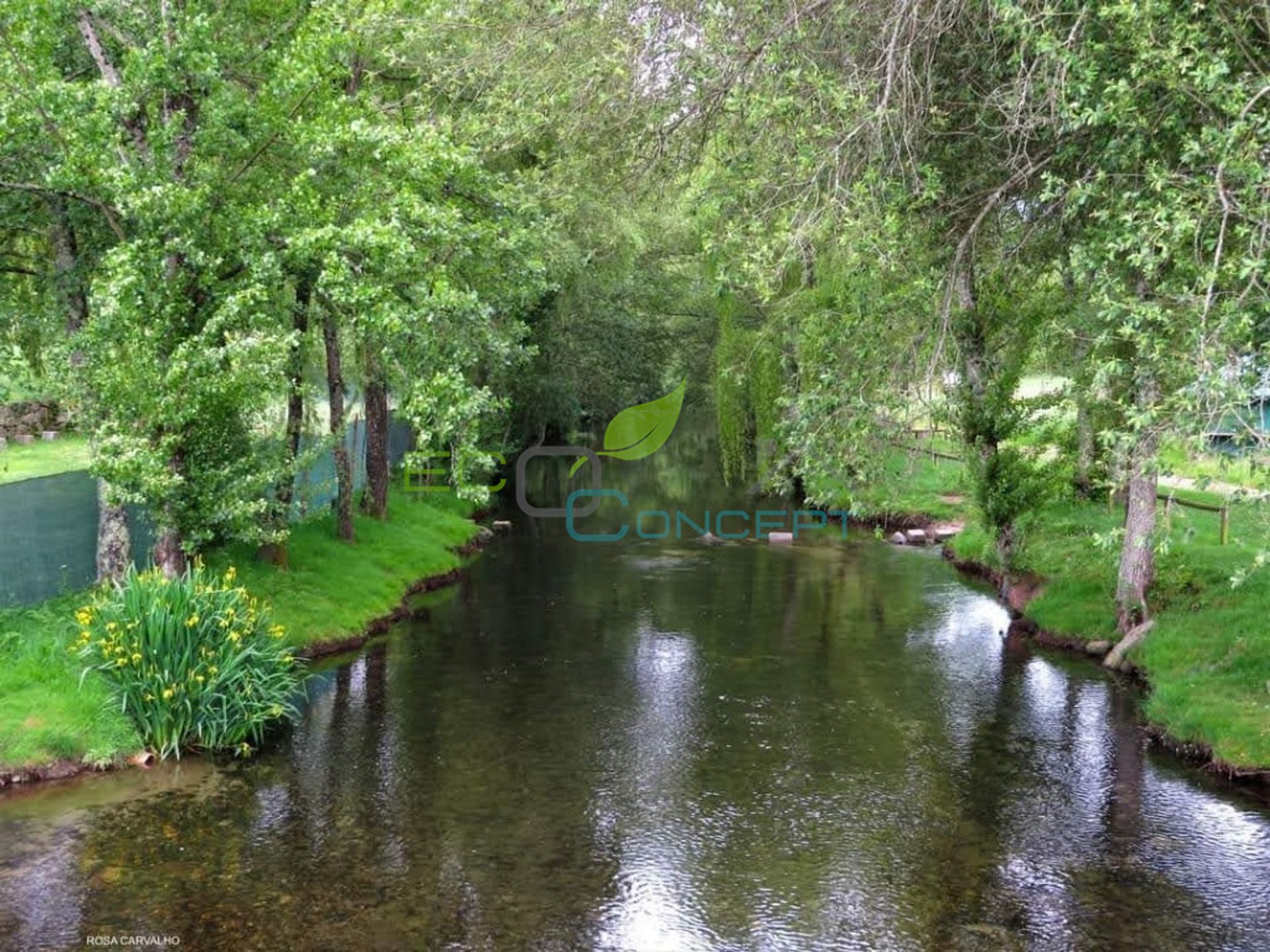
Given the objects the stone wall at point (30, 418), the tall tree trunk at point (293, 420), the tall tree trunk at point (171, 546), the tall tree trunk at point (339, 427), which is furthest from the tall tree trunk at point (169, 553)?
the stone wall at point (30, 418)

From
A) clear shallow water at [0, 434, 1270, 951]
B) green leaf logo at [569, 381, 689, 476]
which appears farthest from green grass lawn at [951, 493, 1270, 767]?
green leaf logo at [569, 381, 689, 476]

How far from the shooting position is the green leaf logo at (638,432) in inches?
1937

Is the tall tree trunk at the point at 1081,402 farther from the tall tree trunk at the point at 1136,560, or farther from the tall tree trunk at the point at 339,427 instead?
the tall tree trunk at the point at 339,427

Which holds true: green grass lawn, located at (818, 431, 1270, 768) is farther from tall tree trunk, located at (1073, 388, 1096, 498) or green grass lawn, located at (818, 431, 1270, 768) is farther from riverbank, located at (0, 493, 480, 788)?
riverbank, located at (0, 493, 480, 788)

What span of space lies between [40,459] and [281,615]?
37.2 ft

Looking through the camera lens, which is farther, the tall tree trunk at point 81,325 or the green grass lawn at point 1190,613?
the tall tree trunk at point 81,325

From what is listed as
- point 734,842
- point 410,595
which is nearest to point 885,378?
point 734,842

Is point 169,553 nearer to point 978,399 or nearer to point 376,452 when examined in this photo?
point 376,452

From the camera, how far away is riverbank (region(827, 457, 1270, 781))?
13.0 meters

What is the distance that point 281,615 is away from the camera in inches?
666

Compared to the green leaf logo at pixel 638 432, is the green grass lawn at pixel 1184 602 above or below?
below

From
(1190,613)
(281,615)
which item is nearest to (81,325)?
(281,615)

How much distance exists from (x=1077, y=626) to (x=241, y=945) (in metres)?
14.0

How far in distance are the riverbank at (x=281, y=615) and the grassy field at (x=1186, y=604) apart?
867 centimetres
